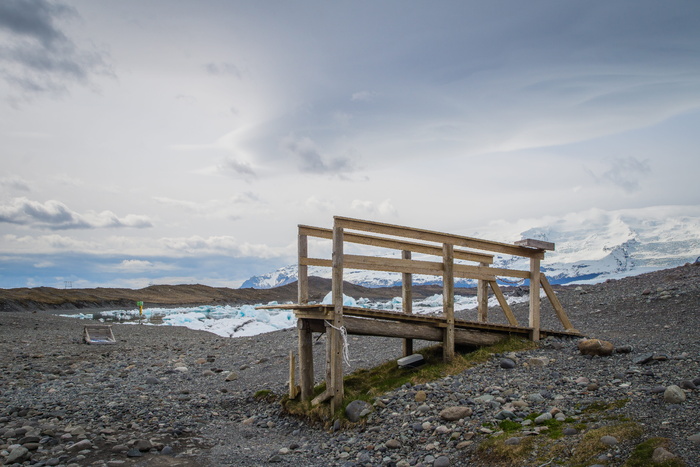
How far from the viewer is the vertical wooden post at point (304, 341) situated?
1028 cm

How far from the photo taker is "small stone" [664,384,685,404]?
6348mm

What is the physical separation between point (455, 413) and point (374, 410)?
159 centimetres

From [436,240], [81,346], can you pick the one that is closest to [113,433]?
[436,240]

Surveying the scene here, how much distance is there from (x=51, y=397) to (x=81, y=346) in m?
9.26

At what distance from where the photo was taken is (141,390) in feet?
40.1

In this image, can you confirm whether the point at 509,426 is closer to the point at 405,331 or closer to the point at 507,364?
the point at 507,364

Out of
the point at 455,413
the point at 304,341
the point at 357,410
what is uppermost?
the point at 304,341

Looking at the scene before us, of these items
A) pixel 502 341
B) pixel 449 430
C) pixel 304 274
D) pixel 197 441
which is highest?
pixel 304 274

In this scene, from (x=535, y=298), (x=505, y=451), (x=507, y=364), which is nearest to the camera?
(x=505, y=451)

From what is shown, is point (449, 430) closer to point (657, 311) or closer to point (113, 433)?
point (113, 433)

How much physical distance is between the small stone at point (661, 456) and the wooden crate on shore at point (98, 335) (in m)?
20.3

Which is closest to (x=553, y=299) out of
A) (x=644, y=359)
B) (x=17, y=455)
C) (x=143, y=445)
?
(x=644, y=359)

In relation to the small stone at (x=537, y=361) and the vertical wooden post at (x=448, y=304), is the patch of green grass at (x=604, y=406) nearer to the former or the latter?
the small stone at (x=537, y=361)

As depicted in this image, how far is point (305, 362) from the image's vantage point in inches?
412
